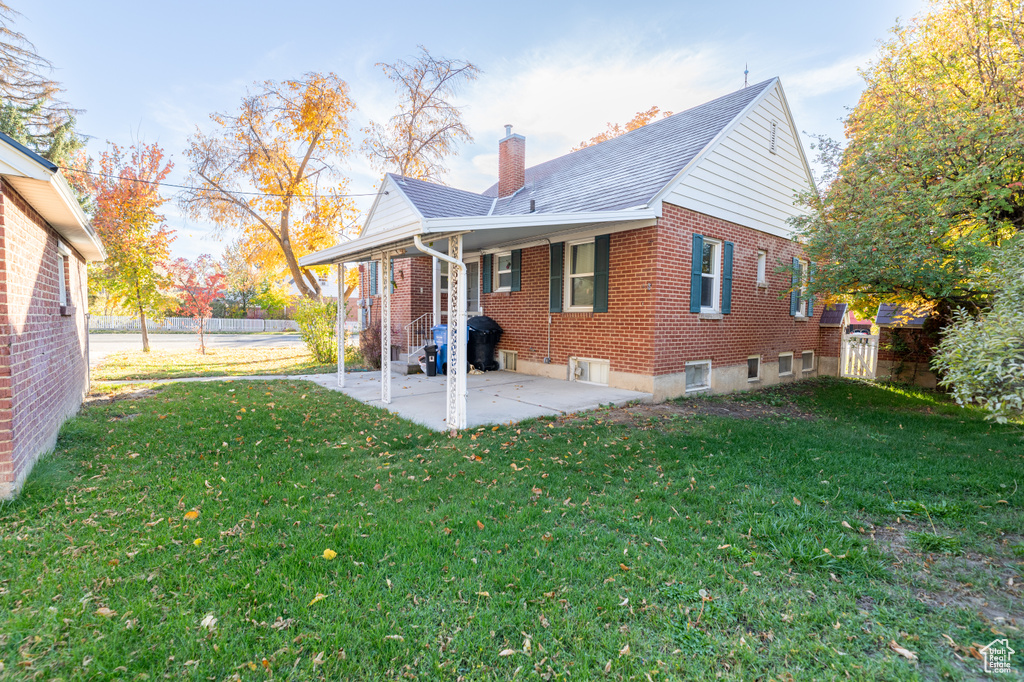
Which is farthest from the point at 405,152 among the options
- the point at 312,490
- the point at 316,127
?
the point at 312,490

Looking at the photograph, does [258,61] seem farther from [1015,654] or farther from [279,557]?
[1015,654]

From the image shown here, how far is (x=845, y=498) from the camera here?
395 cm

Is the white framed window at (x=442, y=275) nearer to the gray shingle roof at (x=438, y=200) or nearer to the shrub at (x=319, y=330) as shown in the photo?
the gray shingle roof at (x=438, y=200)

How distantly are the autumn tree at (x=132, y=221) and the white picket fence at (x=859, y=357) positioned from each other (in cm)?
2126

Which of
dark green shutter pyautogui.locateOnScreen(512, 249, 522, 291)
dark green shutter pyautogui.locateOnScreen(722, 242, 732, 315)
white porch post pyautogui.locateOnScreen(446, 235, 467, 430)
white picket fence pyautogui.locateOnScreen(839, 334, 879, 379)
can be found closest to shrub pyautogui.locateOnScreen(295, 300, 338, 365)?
dark green shutter pyautogui.locateOnScreen(512, 249, 522, 291)

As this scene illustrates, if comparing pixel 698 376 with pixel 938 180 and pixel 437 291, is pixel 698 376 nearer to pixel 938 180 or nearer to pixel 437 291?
pixel 938 180

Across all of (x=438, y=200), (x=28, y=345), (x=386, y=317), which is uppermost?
(x=438, y=200)

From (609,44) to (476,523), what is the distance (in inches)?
443

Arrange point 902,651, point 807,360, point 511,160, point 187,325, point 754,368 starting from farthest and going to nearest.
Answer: point 187,325, point 807,360, point 511,160, point 754,368, point 902,651

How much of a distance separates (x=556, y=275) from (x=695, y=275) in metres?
2.71

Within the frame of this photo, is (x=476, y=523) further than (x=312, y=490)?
No

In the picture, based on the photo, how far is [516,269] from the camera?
10445 millimetres

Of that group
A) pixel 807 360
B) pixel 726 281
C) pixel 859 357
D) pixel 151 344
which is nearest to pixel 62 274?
pixel 726 281

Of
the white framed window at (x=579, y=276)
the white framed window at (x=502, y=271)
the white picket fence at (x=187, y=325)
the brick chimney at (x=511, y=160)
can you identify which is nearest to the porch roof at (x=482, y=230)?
the white framed window at (x=579, y=276)
